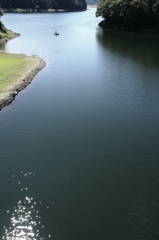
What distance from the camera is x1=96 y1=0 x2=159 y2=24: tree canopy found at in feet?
236

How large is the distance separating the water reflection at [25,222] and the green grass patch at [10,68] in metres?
17.8

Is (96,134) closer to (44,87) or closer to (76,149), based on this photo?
(76,149)

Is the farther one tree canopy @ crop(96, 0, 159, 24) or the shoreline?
the shoreline

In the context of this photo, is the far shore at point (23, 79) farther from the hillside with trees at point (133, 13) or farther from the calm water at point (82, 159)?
the hillside with trees at point (133, 13)

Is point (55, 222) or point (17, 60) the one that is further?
point (17, 60)

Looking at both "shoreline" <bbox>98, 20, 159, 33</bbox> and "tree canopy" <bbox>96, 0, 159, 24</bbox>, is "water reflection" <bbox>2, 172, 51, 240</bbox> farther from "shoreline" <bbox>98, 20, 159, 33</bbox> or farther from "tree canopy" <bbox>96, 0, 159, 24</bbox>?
"shoreline" <bbox>98, 20, 159, 33</bbox>

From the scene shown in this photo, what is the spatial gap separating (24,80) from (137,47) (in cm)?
3124

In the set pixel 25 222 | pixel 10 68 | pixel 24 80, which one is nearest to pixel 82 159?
pixel 25 222

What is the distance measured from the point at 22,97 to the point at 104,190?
1751 cm

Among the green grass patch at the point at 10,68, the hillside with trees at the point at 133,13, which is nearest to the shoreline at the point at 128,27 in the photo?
the hillside with trees at the point at 133,13

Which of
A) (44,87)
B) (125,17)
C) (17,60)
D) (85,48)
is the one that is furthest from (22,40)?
(44,87)

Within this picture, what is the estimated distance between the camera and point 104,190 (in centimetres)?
1470

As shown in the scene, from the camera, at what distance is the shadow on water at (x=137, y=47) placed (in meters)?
44.0

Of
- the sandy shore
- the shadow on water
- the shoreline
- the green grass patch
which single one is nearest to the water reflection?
the sandy shore
